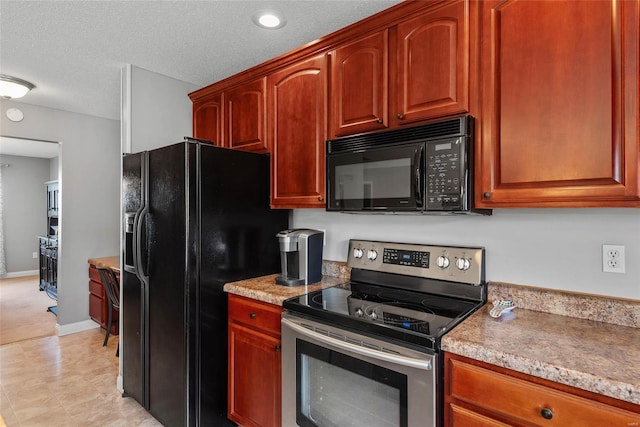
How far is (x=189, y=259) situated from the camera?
194 centimetres

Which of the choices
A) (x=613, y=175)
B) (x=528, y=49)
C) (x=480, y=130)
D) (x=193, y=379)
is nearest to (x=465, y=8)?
(x=528, y=49)

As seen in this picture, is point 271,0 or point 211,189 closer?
point 271,0

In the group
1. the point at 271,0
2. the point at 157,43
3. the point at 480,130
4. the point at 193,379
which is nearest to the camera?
the point at 480,130

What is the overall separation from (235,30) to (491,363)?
2.12 meters

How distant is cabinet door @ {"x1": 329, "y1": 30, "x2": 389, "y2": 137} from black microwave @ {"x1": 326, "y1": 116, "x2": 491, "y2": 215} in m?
0.08

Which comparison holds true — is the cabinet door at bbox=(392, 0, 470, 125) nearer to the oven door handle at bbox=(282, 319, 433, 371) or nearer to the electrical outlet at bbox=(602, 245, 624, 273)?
the electrical outlet at bbox=(602, 245, 624, 273)

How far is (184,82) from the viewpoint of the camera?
2.93m

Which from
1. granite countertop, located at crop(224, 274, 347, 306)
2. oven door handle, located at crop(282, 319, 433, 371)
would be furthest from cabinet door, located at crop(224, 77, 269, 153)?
oven door handle, located at crop(282, 319, 433, 371)

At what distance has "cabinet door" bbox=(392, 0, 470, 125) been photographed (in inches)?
58.8

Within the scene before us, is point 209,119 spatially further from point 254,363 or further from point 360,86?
point 254,363

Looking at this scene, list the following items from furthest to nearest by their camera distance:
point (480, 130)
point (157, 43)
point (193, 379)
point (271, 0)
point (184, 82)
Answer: point (184, 82)
point (157, 43)
point (193, 379)
point (271, 0)
point (480, 130)

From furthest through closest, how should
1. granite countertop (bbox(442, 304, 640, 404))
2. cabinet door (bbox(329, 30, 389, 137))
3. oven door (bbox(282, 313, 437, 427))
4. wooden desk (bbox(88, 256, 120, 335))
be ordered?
wooden desk (bbox(88, 256, 120, 335)), cabinet door (bbox(329, 30, 389, 137)), oven door (bbox(282, 313, 437, 427)), granite countertop (bbox(442, 304, 640, 404))

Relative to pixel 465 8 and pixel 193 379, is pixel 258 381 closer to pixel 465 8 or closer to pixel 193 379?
pixel 193 379

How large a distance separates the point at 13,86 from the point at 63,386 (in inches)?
97.7
